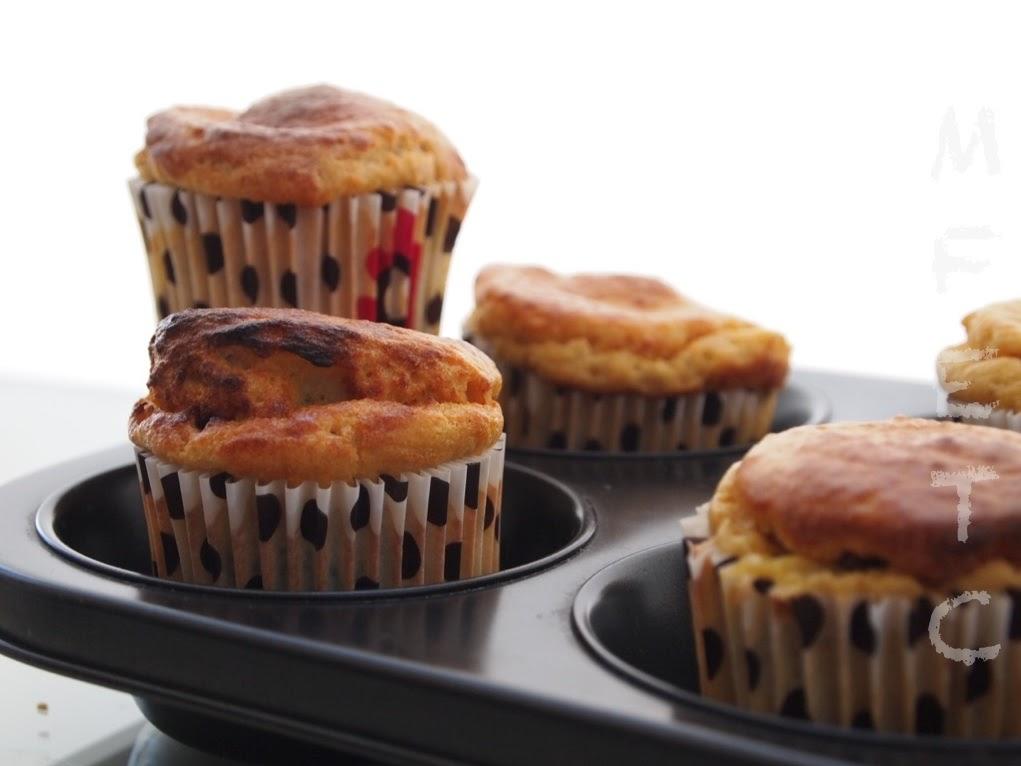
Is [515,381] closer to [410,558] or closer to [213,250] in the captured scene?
[213,250]

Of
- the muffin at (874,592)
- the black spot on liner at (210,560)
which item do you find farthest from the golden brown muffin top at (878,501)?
the black spot on liner at (210,560)

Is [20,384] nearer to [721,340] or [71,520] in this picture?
[71,520]

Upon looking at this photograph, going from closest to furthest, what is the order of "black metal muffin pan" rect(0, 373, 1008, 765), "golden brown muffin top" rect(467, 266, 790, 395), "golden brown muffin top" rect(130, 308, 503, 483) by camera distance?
"black metal muffin pan" rect(0, 373, 1008, 765), "golden brown muffin top" rect(130, 308, 503, 483), "golden brown muffin top" rect(467, 266, 790, 395)

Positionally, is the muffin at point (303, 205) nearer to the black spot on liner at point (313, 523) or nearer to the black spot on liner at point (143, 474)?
the black spot on liner at point (143, 474)

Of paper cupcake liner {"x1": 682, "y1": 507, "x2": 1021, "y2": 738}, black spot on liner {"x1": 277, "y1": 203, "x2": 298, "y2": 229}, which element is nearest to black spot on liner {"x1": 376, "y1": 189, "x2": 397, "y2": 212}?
black spot on liner {"x1": 277, "y1": 203, "x2": 298, "y2": 229}

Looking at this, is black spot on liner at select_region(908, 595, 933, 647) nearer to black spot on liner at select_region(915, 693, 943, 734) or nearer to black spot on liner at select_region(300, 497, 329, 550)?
black spot on liner at select_region(915, 693, 943, 734)
